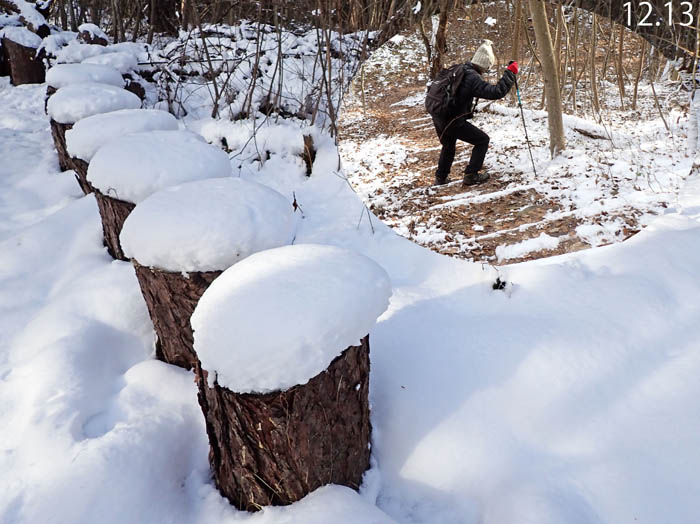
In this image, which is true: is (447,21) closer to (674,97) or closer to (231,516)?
(674,97)

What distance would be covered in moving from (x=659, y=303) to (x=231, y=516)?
1623mm

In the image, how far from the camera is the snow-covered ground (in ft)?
4.19

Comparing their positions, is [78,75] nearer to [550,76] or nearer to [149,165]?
[149,165]

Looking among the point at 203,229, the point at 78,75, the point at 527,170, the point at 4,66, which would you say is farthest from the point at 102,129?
the point at 4,66

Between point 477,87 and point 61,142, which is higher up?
point 477,87

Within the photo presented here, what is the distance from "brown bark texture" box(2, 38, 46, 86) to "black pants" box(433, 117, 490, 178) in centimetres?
662

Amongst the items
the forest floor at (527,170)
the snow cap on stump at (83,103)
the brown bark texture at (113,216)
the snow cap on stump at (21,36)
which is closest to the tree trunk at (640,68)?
the forest floor at (527,170)

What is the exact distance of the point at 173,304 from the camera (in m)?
1.71

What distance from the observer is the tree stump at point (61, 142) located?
3.50m

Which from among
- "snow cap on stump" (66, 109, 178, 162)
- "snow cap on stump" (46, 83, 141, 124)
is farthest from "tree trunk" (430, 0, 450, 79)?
"snow cap on stump" (46, 83, 141, 124)

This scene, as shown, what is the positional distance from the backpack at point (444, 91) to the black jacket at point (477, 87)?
1 centimetres

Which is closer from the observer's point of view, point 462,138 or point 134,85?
point 462,138

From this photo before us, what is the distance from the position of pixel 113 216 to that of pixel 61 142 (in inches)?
73.2

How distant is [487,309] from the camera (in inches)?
73.3
